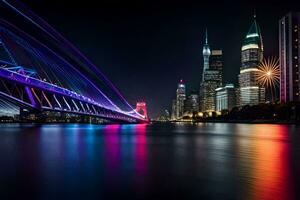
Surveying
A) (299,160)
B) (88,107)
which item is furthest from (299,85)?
(299,160)

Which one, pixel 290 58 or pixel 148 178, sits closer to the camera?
pixel 148 178

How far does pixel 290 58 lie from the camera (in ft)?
452

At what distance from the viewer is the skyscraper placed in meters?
135

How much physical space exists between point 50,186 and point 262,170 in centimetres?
822

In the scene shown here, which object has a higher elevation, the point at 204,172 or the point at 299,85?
the point at 299,85

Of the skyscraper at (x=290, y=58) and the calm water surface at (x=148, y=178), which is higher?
the skyscraper at (x=290, y=58)

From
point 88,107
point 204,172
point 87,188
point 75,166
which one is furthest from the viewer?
point 88,107

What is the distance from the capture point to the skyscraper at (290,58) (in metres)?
135

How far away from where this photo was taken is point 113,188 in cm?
1110

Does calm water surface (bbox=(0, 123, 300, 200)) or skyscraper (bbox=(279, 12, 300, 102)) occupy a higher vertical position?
skyscraper (bbox=(279, 12, 300, 102))

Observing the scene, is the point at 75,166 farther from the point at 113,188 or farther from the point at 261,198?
the point at 261,198

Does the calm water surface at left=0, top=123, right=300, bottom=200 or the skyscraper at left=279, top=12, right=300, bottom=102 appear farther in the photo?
the skyscraper at left=279, top=12, right=300, bottom=102

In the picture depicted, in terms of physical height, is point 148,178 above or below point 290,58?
below

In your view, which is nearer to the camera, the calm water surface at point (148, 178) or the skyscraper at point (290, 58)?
the calm water surface at point (148, 178)
